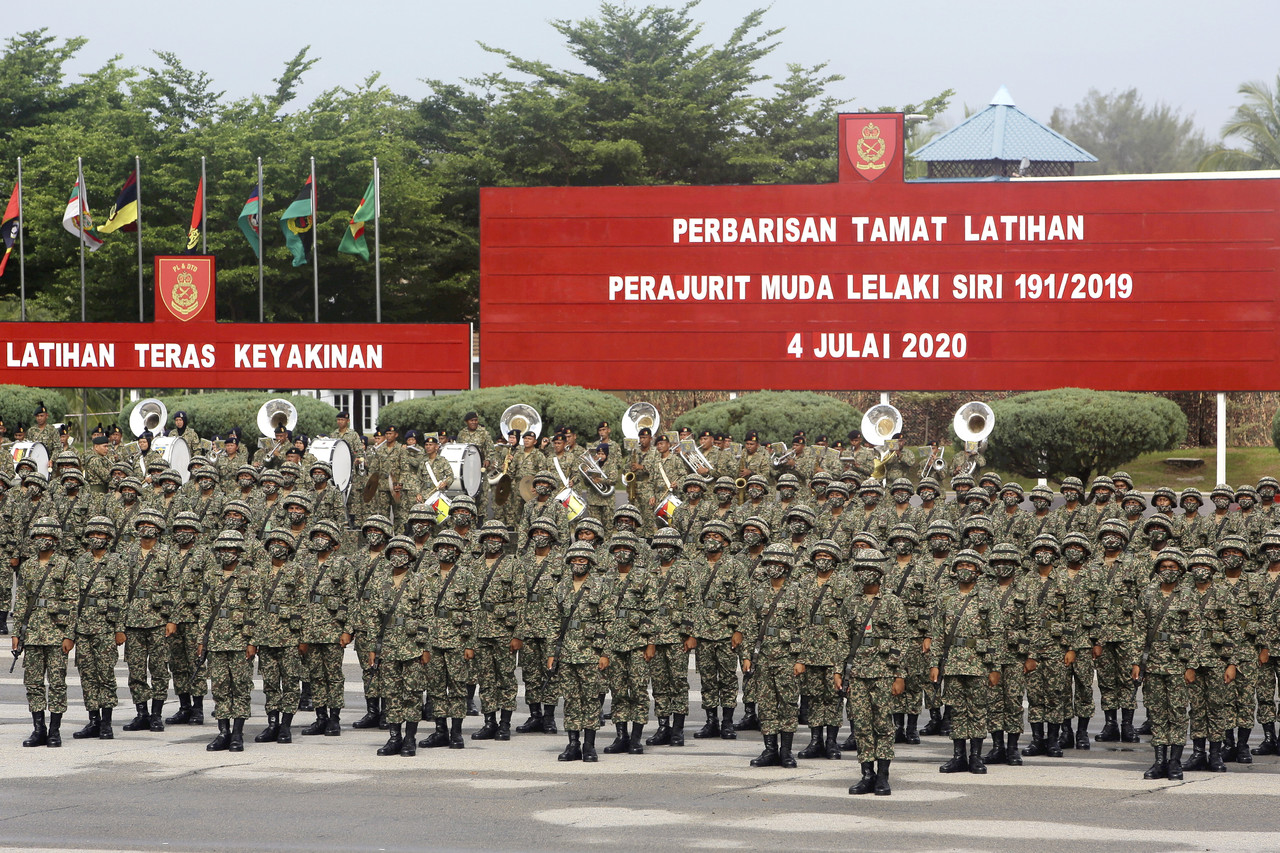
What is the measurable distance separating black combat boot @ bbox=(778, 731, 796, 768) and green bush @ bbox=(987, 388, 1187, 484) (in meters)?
16.4

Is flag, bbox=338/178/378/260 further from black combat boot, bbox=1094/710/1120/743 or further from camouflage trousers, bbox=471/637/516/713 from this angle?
black combat boot, bbox=1094/710/1120/743

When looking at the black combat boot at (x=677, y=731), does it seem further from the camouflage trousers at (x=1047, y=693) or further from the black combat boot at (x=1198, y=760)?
the black combat boot at (x=1198, y=760)

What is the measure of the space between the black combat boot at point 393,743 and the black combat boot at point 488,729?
3.28 ft

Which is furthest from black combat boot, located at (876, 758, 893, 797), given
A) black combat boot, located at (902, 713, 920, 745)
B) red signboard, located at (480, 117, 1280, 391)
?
red signboard, located at (480, 117, 1280, 391)

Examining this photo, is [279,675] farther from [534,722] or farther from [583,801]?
[583,801]

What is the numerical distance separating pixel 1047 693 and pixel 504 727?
4.66 metres

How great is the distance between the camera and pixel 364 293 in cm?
5356

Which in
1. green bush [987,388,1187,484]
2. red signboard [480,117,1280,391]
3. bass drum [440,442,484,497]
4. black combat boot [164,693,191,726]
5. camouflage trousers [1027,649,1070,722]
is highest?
red signboard [480,117,1280,391]

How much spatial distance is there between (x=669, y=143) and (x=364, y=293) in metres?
11.3

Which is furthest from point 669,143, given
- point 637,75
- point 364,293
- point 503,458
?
point 503,458

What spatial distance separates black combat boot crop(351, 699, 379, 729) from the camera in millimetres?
14719

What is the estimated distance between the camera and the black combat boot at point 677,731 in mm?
14039

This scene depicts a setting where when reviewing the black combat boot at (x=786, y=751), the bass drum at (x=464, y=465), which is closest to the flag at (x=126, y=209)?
the bass drum at (x=464, y=465)

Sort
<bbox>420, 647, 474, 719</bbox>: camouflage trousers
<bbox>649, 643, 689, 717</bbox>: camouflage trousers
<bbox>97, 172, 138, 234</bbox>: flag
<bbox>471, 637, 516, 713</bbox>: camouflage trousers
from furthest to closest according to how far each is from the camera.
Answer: <bbox>97, 172, 138, 234</bbox>: flag, <bbox>471, 637, 516, 713</bbox>: camouflage trousers, <bbox>649, 643, 689, 717</bbox>: camouflage trousers, <bbox>420, 647, 474, 719</bbox>: camouflage trousers
